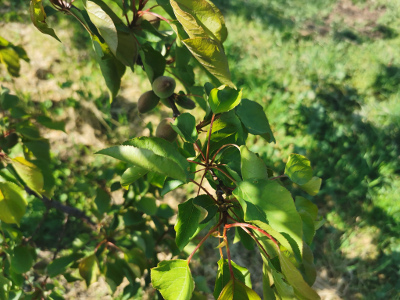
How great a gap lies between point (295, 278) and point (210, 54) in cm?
38

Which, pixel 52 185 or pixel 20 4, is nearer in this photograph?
pixel 52 185

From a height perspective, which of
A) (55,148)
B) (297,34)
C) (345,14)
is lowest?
(55,148)

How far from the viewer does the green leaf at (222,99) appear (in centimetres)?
66

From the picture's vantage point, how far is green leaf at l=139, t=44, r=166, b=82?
792 millimetres

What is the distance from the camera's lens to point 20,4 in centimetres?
291

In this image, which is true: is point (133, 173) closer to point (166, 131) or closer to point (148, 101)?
point (166, 131)

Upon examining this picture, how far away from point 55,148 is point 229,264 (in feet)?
6.21

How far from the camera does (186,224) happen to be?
676 millimetres

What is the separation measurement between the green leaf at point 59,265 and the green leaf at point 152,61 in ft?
2.58

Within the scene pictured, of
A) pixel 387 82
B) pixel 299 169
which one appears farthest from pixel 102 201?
pixel 387 82

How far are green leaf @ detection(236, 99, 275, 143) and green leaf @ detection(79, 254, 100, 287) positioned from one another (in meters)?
0.79

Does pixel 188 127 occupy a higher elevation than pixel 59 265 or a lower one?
higher

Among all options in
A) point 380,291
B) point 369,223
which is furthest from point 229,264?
point 369,223

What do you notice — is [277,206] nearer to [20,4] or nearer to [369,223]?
[369,223]
